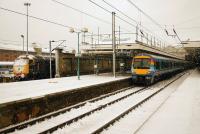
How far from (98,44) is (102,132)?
19.8 meters

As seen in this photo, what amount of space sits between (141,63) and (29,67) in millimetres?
11160

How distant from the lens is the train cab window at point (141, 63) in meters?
22.1

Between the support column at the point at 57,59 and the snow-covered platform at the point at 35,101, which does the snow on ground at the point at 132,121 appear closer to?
the snow-covered platform at the point at 35,101

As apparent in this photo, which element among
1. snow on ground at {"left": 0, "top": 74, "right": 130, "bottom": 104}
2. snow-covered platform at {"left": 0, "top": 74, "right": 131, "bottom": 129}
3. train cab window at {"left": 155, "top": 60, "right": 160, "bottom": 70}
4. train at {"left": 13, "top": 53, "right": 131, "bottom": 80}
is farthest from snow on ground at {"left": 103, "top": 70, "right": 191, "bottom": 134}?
train at {"left": 13, "top": 53, "right": 131, "bottom": 80}

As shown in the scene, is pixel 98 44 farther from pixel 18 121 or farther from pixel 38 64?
pixel 18 121

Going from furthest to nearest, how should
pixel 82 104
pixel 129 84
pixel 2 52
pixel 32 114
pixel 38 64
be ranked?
pixel 2 52, pixel 38 64, pixel 129 84, pixel 82 104, pixel 32 114

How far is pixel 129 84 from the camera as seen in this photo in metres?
24.5

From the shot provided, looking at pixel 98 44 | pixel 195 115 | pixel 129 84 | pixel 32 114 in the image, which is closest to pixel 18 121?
pixel 32 114

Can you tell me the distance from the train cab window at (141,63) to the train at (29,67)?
33.0 ft

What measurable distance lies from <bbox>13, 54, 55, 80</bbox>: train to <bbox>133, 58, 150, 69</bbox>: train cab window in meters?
10.0

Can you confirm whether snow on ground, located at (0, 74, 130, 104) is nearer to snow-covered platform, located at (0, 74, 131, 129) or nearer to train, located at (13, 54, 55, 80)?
snow-covered platform, located at (0, 74, 131, 129)

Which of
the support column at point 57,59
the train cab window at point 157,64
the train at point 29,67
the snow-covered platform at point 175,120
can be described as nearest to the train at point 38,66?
the train at point 29,67

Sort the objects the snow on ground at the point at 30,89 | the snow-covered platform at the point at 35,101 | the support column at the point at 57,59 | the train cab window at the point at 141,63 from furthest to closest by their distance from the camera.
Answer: the support column at the point at 57,59 < the train cab window at the point at 141,63 < the snow on ground at the point at 30,89 < the snow-covered platform at the point at 35,101

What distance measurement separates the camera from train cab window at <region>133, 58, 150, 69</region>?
22141mm
